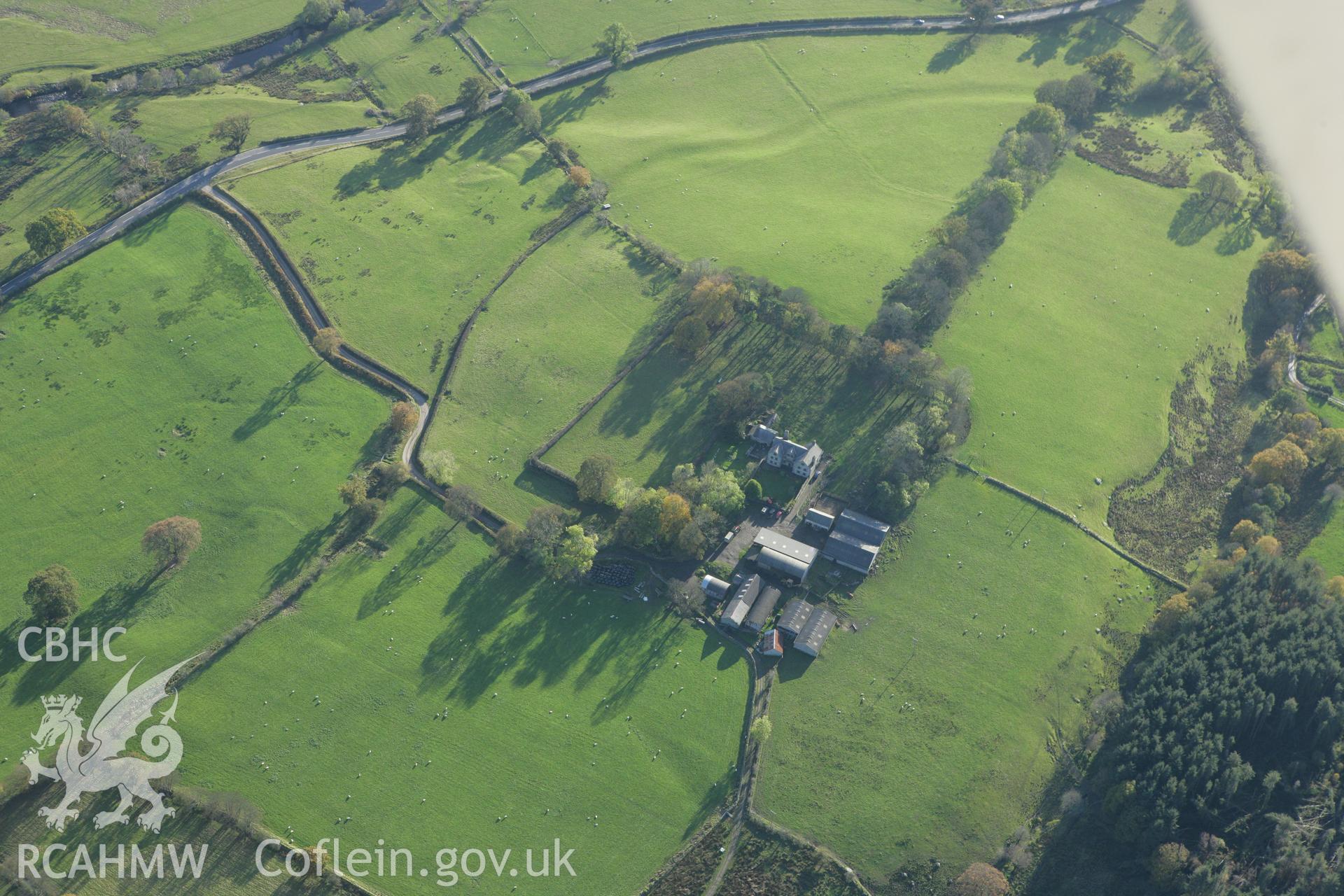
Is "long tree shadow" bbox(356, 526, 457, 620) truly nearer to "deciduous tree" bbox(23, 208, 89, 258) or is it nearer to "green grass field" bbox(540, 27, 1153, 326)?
"green grass field" bbox(540, 27, 1153, 326)

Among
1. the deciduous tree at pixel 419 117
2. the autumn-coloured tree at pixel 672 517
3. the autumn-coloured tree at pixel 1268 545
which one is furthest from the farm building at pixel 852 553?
the deciduous tree at pixel 419 117

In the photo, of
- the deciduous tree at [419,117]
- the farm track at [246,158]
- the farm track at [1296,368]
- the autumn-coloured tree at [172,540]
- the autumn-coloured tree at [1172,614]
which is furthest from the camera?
the deciduous tree at [419,117]

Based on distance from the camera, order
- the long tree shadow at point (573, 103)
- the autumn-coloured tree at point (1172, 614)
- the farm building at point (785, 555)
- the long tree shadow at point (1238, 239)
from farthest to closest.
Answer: the long tree shadow at point (573, 103), the long tree shadow at point (1238, 239), the farm building at point (785, 555), the autumn-coloured tree at point (1172, 614)

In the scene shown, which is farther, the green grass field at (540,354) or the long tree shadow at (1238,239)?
the long tree shadow at (1238,239)

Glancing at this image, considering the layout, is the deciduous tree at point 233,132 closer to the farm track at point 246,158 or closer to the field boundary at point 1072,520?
the farm track at point 246,158

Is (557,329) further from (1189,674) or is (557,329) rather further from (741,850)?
(1189,674)

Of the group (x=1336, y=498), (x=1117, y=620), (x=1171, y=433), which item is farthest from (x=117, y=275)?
(x=1336, y=498)

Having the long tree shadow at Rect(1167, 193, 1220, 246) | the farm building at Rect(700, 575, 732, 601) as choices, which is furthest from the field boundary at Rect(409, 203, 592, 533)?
the long tree shadow at Rect(1167, 193, 1220, 246)
